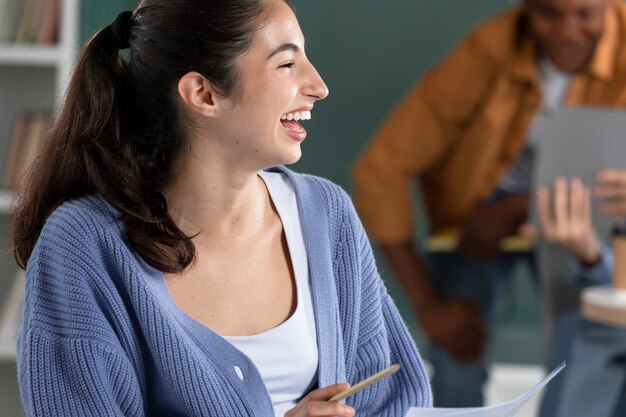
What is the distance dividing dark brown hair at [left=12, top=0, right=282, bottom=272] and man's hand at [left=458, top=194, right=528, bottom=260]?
8.52 ft

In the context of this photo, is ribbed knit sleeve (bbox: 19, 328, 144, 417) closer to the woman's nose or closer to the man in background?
the woman's nose

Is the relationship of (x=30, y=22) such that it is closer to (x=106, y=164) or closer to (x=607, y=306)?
(x=607, y=306)

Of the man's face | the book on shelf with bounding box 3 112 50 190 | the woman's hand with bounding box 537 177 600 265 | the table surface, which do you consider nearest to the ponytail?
the table surface

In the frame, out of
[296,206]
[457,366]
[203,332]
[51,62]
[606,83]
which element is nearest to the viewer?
[203,332]

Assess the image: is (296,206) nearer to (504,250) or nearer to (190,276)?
(190,276)

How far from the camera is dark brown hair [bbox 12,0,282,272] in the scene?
1.43 m

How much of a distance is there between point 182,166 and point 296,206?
0.18 meters

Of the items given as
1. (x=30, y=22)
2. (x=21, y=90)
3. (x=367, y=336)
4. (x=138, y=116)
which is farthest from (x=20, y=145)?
(x=367, y=336)

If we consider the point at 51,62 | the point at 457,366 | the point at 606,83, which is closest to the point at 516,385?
the point at 457,366

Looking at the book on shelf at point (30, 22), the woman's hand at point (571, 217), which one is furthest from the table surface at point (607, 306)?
the book on shelf at point (30, 22)

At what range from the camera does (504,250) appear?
401cm

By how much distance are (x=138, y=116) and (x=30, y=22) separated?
187 centimetres

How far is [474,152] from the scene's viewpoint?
12.7 feet

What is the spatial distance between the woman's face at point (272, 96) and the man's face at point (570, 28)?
2.49m
